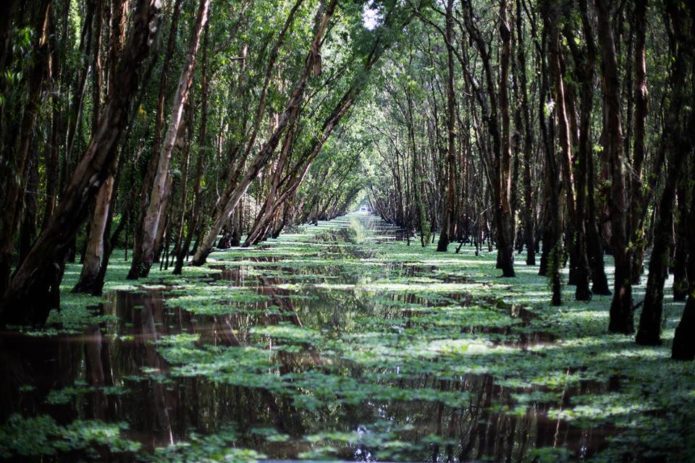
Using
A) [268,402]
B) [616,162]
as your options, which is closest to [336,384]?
[268,402]

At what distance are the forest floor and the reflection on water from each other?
24 millimetres

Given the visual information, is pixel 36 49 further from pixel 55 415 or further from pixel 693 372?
pixel 693 372

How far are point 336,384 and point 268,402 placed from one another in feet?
2.83

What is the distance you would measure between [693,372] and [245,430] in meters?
4.74

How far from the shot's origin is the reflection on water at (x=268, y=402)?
17.4 ft

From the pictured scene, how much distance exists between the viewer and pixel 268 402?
632cm

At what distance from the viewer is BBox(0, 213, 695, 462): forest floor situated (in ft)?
17.1

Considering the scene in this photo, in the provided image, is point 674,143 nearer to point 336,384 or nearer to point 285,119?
point 336,384

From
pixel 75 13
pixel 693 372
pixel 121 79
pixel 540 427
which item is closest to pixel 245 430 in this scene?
pixel 540 427

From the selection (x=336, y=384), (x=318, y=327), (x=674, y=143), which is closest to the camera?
(x=336, y=384)

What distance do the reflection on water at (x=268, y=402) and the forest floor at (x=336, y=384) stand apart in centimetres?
2

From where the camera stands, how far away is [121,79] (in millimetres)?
7613

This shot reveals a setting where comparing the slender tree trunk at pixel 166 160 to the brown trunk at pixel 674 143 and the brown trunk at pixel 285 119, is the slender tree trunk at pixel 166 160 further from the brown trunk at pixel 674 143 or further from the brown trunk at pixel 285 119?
the brown trunk at pixel 674 143

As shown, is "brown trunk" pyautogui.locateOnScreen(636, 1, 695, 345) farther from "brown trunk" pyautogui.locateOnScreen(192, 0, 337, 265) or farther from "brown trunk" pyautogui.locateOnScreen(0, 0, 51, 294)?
"brown trunk" pyautogui.locateOnScreen(192, 0, 337, 265)
